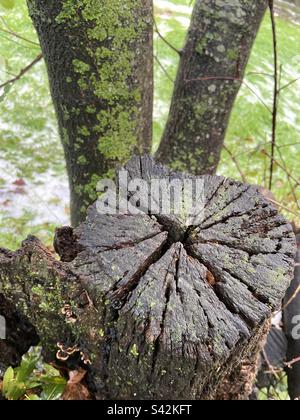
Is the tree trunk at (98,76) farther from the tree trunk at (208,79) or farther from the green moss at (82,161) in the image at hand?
the tree trunk at (208,79)

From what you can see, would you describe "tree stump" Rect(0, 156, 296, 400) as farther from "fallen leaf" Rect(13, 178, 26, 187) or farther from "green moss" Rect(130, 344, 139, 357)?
"fallen leaf" Rect(13, 178, 26, 187)

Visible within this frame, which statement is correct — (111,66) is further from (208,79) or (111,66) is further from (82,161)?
(208,79)

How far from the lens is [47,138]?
13.1 feet

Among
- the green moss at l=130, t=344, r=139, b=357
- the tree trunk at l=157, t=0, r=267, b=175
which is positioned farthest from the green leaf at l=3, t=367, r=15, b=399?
the tree trunk at l=157, t=0, r=267, b=175

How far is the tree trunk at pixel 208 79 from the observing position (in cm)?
196

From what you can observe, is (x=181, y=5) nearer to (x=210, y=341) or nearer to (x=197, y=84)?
(x=197, y=84)

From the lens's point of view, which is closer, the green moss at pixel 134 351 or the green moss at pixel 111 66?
the green moss at pixel 134 351

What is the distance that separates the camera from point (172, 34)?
5402mm

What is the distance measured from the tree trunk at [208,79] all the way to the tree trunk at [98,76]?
0.37 metres

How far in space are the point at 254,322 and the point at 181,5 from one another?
20.4ft

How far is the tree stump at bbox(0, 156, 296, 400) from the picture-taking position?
99 cm

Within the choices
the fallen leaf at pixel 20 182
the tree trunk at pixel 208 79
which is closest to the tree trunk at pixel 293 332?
the tree trunk at pixel 208 79

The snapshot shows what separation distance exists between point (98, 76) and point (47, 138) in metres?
2.54

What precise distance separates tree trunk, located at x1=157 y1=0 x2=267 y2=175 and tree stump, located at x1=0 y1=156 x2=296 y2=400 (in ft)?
3.12
